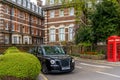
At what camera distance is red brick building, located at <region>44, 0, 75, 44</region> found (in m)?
45.7

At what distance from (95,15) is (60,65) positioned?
14148mm

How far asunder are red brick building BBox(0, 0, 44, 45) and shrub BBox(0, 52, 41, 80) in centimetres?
3668

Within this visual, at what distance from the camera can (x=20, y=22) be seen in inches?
2170

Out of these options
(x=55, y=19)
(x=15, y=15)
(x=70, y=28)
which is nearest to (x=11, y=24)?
(x=15, y=15)

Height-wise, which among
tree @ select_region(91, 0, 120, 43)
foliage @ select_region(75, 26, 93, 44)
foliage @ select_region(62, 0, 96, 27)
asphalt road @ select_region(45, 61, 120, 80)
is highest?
foliage @ select_region(62, 0, 96, 27)

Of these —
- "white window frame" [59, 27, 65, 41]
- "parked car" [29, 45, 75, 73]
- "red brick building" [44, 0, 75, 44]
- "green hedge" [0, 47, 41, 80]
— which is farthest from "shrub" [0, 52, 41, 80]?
"white window frame" [59, 27, 65, 41]

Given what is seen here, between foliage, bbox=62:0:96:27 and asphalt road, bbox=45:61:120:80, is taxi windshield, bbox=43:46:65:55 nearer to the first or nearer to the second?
asphalt road, bbox=45:61:120:80

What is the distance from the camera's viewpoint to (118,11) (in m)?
27.9

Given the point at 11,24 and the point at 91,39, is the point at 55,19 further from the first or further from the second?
the point at 91,39

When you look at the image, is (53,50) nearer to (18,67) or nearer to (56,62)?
(56,62)

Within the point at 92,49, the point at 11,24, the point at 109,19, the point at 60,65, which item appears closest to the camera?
the point at 60,65

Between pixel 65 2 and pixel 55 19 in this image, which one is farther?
pixel 55 19

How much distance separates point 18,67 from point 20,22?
4530 cm

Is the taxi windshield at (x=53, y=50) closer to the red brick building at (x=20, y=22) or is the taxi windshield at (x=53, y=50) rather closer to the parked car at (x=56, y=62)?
the parked car at (x=56, y=62)
